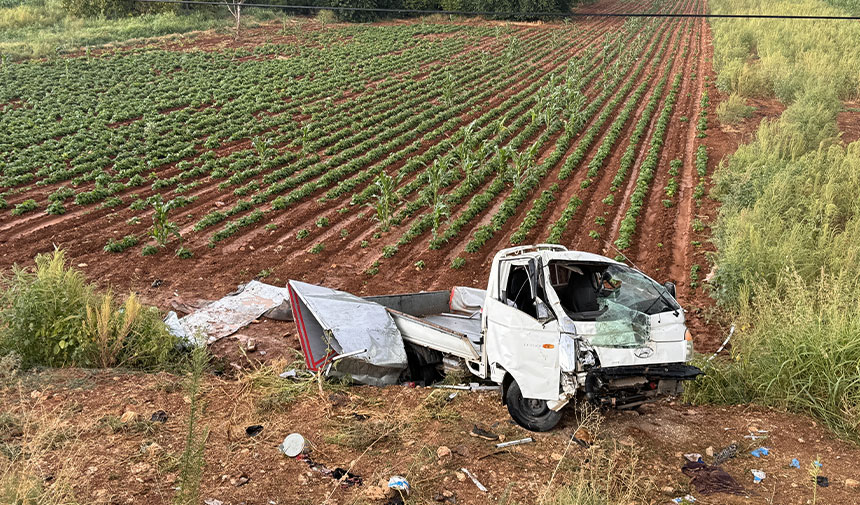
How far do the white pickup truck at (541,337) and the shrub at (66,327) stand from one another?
234cm

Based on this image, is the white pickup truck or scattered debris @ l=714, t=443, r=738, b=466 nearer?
scattered debris @ l=714, t=443, r=738, b=466

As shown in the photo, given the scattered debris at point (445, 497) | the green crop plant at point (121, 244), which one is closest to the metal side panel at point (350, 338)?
the scattered debris at point (445, 497)

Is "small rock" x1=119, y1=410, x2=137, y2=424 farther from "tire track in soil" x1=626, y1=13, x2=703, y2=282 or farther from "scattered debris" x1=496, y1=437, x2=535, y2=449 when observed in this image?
"tire track in soil" x1=626, y1=13, x2=703, y2=282

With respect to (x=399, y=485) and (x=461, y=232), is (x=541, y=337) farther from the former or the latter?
(x=461, y=232)

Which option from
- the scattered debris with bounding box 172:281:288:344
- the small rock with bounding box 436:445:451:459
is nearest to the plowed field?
the scattered debris with bounding box 172:281:288:344

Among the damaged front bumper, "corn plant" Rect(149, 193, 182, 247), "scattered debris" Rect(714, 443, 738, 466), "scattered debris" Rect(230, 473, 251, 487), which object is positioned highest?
the damaged front bumper

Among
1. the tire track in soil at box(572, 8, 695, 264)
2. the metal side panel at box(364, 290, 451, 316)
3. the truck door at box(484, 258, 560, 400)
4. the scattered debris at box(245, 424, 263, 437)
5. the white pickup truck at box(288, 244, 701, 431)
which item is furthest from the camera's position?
the tire track in soil at box(572, 8, 695, 264)

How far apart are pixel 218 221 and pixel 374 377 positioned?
9.93 metres

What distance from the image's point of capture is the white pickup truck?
6.94 m

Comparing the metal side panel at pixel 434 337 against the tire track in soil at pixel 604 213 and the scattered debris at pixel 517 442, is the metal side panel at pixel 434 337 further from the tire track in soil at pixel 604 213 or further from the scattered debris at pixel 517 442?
the tire track in soil at pixel 604 213

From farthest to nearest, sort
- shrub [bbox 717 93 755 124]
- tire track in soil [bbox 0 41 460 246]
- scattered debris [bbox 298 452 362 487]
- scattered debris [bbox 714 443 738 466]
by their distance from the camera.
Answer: shrub [bbox 717 93 755 124]
tire track in soil [bbox 0 41 460 246]
scattered debris [bbox 714 443 738 466]
scattered debris [bbox 298 452 362 487]

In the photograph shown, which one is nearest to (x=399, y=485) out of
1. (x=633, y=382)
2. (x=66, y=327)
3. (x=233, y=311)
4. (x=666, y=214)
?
(x=633, y=382)

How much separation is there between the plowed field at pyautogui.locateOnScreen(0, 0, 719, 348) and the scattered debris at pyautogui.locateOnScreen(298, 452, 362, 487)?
22.6 ft

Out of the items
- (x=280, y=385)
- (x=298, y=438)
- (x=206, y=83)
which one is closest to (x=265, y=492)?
(x=298, y=438)
